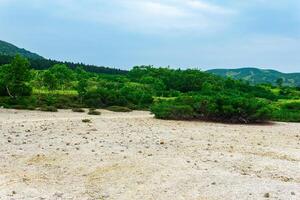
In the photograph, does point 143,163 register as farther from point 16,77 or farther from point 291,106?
point 291,106

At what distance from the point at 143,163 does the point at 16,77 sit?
33.6 meters

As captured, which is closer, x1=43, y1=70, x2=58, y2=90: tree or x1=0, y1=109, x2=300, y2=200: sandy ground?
x1=0, y1=109, x2=300, y2=200: sandy ground

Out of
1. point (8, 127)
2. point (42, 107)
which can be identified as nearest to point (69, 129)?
point (8, 127)

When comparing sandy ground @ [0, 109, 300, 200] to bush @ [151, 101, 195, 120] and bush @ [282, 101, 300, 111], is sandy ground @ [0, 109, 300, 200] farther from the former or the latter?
bush @ [282, 101, 300, 111]

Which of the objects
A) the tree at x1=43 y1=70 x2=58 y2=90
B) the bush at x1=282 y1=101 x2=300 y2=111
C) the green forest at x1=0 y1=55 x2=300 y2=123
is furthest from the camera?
the tree at x1=43 y1=70 x2=58 y2=90

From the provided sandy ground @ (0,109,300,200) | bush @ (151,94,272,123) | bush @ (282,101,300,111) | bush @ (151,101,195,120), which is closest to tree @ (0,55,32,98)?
bush @ (151,94,272,123)

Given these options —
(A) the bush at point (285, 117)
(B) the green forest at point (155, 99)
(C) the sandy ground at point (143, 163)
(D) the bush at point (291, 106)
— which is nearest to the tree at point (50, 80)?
(B) the green forest at point (155, 99)

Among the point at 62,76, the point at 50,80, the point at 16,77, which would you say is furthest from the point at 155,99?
the point at 62,76

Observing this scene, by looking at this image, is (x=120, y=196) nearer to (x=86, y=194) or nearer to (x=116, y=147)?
(x=86, y=194)

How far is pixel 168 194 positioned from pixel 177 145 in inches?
349

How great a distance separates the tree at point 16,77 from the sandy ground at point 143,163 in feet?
62.9

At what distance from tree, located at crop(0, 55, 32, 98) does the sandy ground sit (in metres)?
19.2

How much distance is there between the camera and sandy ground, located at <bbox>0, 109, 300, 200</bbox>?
14438mm

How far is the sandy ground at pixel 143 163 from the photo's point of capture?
47.4 ft
